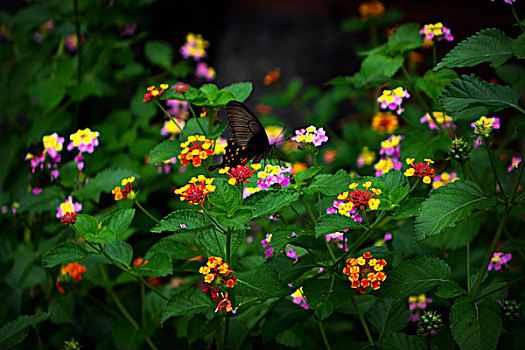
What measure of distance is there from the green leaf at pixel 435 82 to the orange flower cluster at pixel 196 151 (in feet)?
2.00

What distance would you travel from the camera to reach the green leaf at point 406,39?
1.35 meters

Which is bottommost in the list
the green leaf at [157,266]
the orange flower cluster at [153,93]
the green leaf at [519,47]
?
the green leaf at [157,266]

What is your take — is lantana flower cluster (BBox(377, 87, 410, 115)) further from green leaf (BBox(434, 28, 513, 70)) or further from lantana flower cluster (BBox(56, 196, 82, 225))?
lantana flower cluster (BBox(56, 196, 82, 225))

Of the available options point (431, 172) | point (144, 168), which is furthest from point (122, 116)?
point (431, 172)

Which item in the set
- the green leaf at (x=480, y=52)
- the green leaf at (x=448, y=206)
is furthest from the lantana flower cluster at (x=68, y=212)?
the green leaf at (x=480, y=52)

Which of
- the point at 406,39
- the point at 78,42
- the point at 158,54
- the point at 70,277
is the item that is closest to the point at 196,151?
the point at 70,277

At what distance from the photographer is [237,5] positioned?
4.99m

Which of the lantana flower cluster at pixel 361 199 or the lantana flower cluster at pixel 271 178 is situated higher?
the lantana flower cluster at pixel 361 199

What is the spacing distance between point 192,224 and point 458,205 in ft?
1.59

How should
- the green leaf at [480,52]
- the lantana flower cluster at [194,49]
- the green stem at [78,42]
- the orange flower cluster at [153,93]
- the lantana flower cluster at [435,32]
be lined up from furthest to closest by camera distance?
the lantana flower cluster at [194,49] → the green stem at [78,42] → the lantana flower cluster at [435,32] → the orange flower cluster at [153,93] → the green leaf at [480,52]

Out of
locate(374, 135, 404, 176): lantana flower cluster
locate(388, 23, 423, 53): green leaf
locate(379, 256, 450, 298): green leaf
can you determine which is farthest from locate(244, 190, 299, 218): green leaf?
locate(388, 23, 423, 53): green leaf

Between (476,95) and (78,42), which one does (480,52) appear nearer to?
(476,95)

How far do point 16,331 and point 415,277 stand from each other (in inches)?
33.3

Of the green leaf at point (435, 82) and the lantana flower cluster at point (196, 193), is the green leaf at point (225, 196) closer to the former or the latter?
the lantana flower cluster at point (196, 193)
